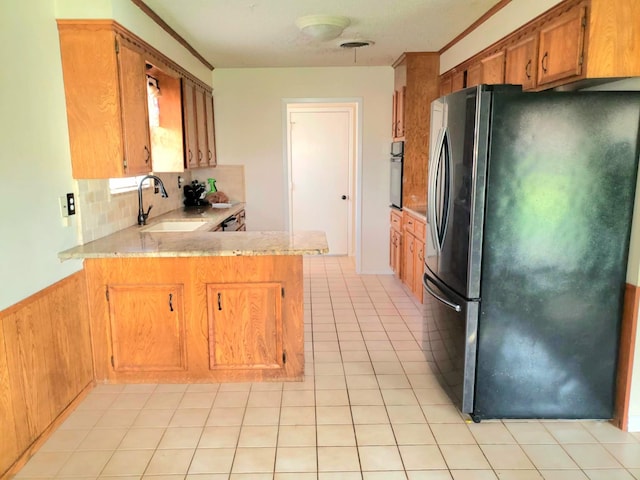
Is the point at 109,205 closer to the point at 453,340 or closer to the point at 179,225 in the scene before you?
the point at 179,225

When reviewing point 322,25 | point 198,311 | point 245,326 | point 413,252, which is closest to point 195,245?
point 198,311

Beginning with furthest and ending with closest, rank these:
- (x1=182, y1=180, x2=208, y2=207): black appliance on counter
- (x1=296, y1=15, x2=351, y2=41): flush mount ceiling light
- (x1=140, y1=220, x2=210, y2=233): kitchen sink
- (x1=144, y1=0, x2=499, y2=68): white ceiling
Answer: (x1=182, y1=180, x2=208, y2=207): black appliance on counter
(x1=140, y1=220, x2=210, y2=233): kitchen sink
(x1=296, y1=15, x2=351, y2=41): flush mount ceiling light
(x1=144, y1=0, x2=499, y2=68): white ceiling

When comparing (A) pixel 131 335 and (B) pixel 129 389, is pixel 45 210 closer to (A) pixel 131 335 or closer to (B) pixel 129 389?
(A) pixel 131 335

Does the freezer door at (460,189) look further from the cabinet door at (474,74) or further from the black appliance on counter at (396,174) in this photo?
the black appliance on counter at (396,174)

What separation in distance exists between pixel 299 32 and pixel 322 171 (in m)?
2.79

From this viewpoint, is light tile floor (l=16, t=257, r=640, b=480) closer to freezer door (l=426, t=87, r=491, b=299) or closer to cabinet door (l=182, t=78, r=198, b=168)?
freezer door (l=426, t=87, r=491, b=299)

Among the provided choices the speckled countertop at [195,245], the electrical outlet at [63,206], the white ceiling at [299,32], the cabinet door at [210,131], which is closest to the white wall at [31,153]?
the electrical outlet at [63,206]

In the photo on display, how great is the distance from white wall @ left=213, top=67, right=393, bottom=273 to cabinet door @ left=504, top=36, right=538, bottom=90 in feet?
7.66

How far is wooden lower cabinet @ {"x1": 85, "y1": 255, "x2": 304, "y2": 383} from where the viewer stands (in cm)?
274

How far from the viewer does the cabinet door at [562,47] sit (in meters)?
2.29

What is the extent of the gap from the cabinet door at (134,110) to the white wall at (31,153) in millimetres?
321

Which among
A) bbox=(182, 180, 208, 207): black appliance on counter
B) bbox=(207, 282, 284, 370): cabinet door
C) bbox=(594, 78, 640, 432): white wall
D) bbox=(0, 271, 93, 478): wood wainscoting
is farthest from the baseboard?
bbox=(182, 180, 208, 207): black appliance on counter

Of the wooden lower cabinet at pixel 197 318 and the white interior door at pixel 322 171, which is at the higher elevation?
the white interior door at pixel 322 171

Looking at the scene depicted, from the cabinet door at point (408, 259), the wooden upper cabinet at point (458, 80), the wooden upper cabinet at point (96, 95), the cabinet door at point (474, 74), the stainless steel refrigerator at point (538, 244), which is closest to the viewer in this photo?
the stainless steel refrigerator at point (538, 244)
